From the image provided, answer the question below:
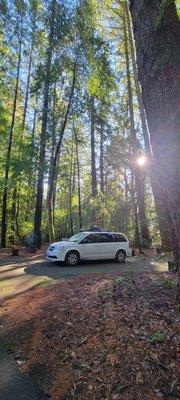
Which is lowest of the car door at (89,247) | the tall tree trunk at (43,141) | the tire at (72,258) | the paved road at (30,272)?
the paved road at (30,272)

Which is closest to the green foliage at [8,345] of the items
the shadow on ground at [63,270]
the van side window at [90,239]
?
the shadow on ground at [63,270]

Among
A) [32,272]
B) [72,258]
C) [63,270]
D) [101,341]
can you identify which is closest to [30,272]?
[32,272]

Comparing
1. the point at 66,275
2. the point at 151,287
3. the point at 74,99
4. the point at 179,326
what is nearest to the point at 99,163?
the point at 74,99

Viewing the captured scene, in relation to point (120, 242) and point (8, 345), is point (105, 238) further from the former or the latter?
point (8, 345)

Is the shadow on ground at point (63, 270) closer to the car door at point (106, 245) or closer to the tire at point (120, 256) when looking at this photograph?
the car door at point (106, 245)

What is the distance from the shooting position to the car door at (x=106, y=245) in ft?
54.4

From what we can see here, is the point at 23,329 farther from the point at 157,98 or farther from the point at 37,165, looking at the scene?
the point at 37,165

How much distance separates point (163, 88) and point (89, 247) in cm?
1255

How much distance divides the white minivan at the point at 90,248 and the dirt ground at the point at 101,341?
23.5ft

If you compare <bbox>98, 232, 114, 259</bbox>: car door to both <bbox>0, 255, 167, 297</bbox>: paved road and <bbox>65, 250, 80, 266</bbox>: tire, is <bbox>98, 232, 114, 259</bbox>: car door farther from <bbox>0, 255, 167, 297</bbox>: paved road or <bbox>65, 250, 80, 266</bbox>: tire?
<bbox>65, 250, 80, 266</bbox>: tire

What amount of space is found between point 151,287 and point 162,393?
355 centimetres

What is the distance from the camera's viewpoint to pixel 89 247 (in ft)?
52.7

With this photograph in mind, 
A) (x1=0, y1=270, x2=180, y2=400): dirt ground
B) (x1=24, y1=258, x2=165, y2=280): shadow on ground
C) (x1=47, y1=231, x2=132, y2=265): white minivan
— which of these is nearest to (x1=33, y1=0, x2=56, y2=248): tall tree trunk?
(x1=47, y1=231, x2=132, y2=265): white minivan

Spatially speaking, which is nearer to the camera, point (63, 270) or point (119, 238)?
point (63, 270)
